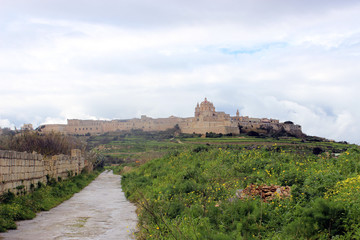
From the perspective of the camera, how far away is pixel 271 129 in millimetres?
82250

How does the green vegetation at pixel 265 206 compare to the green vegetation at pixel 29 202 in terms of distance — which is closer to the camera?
the green vegetation at pixel 265 206

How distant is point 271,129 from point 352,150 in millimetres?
73284

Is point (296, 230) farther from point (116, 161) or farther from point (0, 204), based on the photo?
point (116, 161)

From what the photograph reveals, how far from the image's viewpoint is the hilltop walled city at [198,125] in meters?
82.0

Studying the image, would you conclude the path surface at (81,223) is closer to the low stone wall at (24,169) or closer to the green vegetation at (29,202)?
the green vegetation at (29,202)

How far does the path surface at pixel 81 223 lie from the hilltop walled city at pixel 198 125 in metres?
A: 64.7

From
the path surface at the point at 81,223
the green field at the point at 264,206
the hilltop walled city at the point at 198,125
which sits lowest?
the path surface at the point at 81,223

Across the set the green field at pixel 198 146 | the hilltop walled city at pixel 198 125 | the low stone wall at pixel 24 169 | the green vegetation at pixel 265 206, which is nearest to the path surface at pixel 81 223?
the green vegetation at pixel 265 206

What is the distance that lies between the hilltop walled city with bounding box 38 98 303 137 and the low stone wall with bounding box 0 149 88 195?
6098 cm

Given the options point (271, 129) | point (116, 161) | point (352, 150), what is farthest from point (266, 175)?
point (271, 129)

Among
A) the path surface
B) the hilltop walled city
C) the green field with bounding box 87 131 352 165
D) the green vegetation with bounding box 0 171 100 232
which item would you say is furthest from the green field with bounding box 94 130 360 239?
the hilltop walled city

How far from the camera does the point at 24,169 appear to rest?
521 inches

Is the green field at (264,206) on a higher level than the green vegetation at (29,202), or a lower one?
higher

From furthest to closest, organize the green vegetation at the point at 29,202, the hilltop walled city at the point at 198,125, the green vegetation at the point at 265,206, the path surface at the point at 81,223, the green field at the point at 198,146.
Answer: the hilltop walled city at the point at 198,125, the green field at the point at 198,146, the green vegetation at the point at 29,202, the path surface at the point at 81,223, the green vegetation at the point at 265,206
